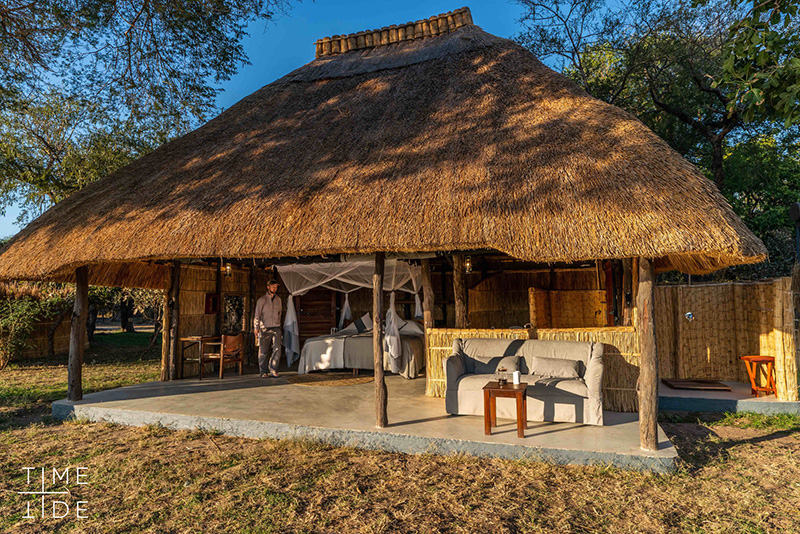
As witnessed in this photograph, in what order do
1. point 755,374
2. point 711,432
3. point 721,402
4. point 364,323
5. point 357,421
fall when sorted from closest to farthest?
point 357,421 → point 711,432 → point 721,402 → point 755,374 → point 364,323

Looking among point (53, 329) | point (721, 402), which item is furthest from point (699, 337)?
point (53, 329)

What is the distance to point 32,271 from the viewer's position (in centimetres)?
554

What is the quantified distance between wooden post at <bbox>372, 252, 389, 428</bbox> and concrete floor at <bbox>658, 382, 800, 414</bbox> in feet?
11.8

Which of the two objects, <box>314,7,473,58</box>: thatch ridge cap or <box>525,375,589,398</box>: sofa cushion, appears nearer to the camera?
<box>525,375,589,398</box>: sofa cushion

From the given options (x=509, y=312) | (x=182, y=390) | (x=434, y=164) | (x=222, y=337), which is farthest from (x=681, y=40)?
(x=182, y=390)

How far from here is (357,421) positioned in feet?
15.6

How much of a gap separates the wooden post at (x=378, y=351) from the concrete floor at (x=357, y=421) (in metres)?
0.14

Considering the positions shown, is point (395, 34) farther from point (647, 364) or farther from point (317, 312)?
point (647, 364)

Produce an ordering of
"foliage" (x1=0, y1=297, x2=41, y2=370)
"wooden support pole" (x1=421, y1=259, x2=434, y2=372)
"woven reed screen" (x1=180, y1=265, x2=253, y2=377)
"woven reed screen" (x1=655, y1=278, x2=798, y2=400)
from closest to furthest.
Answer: "woven reed screen" (x1=655, y1=278, x2=798, y2=400)
"wooden support pole" (x1=421, y1=259, x2=434, y2=372)
"woven reed screen" (x1=180, y1=265, x2=253, y2=377)
"foliage" (x1=0, y1=297, x2=41, y2=370)

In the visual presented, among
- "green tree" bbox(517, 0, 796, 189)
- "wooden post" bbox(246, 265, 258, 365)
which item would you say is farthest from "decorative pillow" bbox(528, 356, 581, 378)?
"green tree" bbox(517, 0, 796, 189)

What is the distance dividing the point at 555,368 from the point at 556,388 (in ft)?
1.15

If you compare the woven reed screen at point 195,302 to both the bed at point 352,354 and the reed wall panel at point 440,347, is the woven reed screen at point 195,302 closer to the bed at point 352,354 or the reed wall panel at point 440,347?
the bed at point 352,354

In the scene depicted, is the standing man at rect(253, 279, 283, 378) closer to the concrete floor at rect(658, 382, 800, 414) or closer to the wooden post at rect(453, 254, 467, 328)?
the wooden post at rect(453, 254, 467, 328)

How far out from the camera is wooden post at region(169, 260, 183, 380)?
749 centimetres
